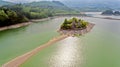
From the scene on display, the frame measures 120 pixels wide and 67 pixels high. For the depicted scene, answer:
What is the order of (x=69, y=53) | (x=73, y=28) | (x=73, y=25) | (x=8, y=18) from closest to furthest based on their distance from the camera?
(x=69, y=53) < (x=73, y=28) < (x=73, y=25) < (x=8, y=18)

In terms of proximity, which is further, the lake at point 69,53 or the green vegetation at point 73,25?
the green vegetation at point 73,25

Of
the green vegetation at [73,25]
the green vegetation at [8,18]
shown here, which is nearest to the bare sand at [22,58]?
the green vegetation at [73,25]

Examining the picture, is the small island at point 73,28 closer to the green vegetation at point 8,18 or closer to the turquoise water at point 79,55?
the turquoise water at point 79,55

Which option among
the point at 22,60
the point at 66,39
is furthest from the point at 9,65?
the point at 66,39

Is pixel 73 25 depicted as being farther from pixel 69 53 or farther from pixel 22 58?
pixel 22 58

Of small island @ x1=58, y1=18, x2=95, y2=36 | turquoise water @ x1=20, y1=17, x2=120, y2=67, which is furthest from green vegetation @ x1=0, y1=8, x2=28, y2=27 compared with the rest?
turquoise water @ x1=20, y1=17, x2=120, y2=67

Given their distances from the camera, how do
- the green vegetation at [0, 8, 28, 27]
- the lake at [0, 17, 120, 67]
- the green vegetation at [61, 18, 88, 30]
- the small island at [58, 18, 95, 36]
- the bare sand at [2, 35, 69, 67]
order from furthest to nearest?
the green vegetation at [0, 8, 28, 27], the green vegetation at [61, 18, 88, 30], the small island at [58, 18, 95, 36], the lake at [0, 17, 120, 67], the bare sand at [2, 35, 69, 67]

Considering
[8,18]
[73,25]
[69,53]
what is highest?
[8,18]

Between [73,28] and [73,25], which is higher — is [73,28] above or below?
below

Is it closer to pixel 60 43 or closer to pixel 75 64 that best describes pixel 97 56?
pixel 75 64

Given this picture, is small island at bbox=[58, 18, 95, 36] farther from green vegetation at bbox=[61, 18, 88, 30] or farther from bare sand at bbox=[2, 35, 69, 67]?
bare sand at bbox=[2, 35, 69, 67]

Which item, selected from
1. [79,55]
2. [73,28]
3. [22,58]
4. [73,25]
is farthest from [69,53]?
[73,25]
